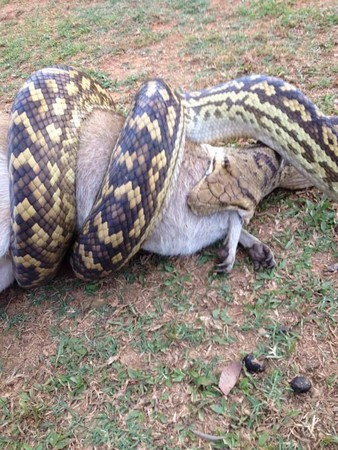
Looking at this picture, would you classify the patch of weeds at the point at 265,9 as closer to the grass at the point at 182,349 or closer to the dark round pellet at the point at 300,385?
the grass at the point at 182,349

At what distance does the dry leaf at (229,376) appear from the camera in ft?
8.68

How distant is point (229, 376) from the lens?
2699mm

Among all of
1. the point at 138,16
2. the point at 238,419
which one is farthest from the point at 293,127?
the point at 138,16

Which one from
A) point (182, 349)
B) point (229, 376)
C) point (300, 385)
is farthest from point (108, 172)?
point (300, 385)

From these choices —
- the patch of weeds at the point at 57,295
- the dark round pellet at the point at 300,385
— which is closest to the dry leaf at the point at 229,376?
the dark round pellet at the point at 300,385

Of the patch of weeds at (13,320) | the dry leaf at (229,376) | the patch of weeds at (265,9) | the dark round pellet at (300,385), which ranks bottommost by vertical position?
the dark round pellet at (300,385)

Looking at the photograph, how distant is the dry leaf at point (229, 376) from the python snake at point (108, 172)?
92 cm

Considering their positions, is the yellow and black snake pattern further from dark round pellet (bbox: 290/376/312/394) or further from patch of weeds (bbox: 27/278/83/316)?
dark round pellet (bbox: 290/376/312/394)

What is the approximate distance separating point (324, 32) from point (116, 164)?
14.6 feet

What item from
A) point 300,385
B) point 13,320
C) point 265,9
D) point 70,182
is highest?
point 70,182

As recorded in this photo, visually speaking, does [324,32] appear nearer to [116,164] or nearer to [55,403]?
[116,164]

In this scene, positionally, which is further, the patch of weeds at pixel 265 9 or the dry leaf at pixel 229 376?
the patch of weeds at pixel 265 9

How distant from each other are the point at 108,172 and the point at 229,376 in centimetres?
138

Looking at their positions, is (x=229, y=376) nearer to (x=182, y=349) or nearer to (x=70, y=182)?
(x=182, y=349)
